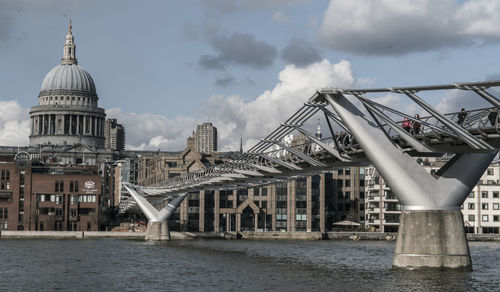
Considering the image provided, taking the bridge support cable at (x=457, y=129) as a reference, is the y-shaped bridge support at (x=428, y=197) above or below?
below

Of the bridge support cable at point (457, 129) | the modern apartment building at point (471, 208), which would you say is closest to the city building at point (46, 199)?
the modern apartment building at point (471, 208)

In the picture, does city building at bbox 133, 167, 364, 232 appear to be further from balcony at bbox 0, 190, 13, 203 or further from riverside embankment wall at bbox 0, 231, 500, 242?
balcony at bbox 0, 190, 13, 203

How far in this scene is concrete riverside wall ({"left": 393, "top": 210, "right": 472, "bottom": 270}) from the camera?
181 feet

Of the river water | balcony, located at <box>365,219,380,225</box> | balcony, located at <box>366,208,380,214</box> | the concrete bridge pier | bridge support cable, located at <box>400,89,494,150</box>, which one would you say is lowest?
the river water

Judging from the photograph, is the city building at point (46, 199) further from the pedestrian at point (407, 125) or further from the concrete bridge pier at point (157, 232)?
the pedestrian at point (407, 125)

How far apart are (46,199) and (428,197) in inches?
4620

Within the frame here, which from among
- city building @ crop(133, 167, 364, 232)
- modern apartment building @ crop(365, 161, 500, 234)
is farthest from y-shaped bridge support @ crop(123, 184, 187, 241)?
modern apartment building @ crop(365, 161, 500, 234)

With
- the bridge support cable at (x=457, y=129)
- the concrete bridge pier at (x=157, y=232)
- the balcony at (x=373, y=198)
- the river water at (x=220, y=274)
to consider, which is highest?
the bridge support cable at (x=457, y=129)

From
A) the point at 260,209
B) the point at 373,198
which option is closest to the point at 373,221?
the point at 373,198

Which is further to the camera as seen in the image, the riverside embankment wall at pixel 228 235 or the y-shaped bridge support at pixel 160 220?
the riverside embankment wall at pixel 228 235

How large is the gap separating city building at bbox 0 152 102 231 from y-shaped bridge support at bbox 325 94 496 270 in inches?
4454

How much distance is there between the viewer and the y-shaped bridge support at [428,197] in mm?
55469

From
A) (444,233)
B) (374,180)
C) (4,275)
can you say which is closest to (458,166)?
(444,233)

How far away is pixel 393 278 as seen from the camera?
5609cm
